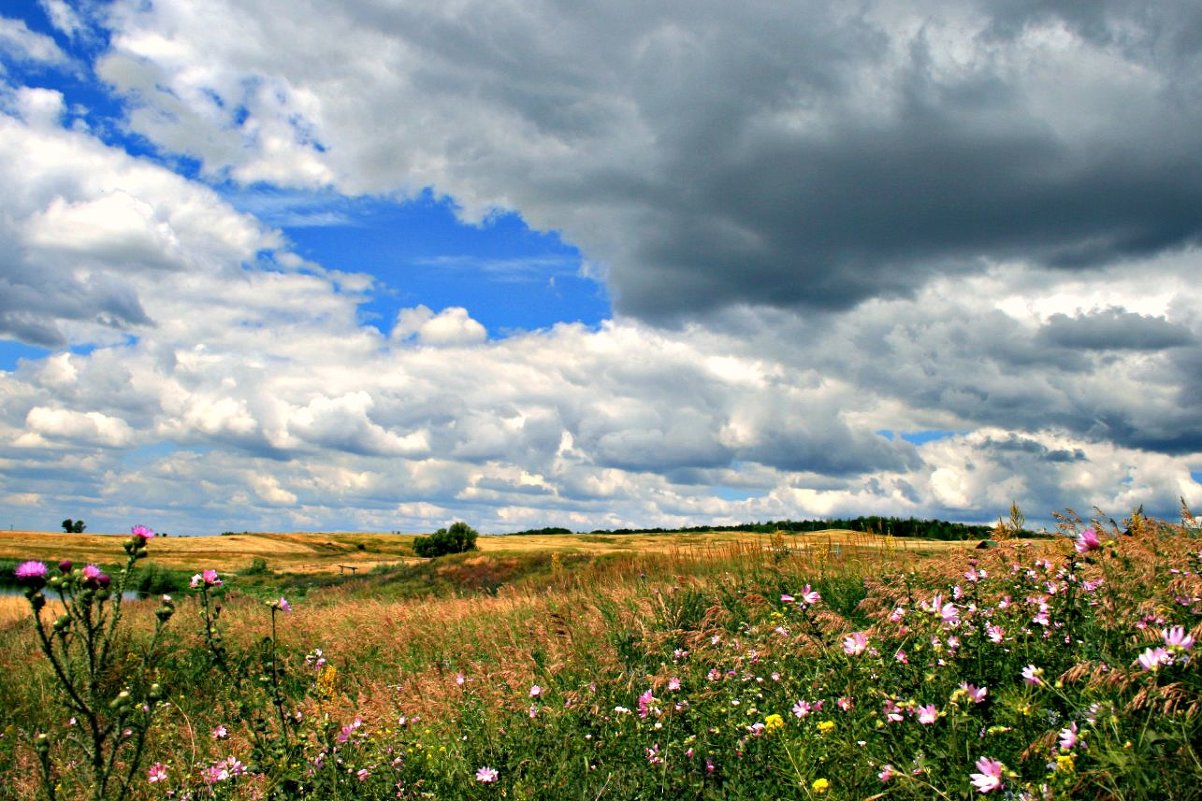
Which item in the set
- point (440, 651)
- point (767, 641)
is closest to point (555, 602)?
point (440, 651)

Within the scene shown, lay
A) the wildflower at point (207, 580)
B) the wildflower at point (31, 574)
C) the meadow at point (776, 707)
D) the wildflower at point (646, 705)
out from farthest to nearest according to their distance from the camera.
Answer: the wildflower at point (646, 705) → the wildflower at point (207, 580) → the wildflower at point (31, 574) → the meadow at point (776, 707)

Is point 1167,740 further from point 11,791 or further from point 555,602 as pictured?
point 555,602

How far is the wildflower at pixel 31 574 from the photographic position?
10.6 ft

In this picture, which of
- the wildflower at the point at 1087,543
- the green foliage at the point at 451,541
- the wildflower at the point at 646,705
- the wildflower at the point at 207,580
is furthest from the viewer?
the green foliage at the point at 451,541

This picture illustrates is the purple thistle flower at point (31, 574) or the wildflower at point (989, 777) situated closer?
the wildflower at point (989, 777)

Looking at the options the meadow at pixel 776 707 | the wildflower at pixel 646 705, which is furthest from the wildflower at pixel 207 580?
the wildflower at pixel 646 705

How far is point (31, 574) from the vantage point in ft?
10.7

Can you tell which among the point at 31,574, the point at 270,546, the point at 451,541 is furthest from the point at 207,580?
the point at 270,546

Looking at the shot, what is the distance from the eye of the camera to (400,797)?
4.25 m

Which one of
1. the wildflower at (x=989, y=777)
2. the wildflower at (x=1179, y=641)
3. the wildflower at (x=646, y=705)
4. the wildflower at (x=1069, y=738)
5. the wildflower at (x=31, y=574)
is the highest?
the wildflower at (x=31, y=574)

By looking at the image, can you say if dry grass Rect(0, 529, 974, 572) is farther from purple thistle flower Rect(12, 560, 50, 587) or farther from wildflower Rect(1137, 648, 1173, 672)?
wildflower Rect(1137, 648, 1173, 672)

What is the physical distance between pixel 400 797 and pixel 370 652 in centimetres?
783

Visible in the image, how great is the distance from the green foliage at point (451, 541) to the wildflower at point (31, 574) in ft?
180

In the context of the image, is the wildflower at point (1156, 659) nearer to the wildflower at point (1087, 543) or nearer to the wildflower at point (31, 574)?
the wildflower at point (1087, 543)
